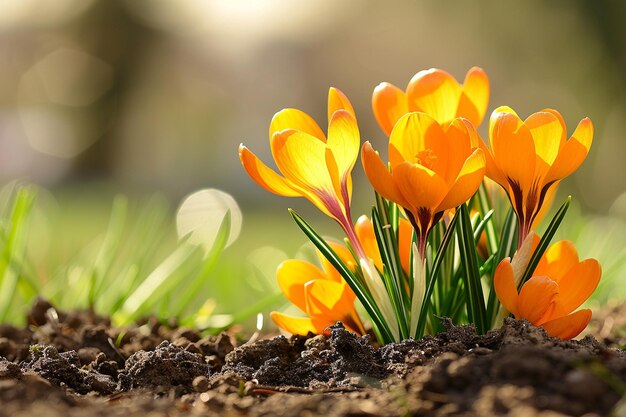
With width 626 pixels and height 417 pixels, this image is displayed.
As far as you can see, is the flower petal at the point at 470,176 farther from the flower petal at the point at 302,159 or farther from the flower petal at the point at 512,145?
the flower petal at the point at 302,159

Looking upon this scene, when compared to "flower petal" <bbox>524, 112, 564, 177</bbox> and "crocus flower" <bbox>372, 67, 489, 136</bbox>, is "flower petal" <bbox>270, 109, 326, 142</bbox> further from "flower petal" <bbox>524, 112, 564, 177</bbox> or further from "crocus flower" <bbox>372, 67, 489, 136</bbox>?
"flower petal" <bbox>524, 112, 564, 177</bbox>

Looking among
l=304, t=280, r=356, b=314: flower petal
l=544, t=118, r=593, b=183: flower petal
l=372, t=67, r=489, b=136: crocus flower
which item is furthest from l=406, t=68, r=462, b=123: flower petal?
l=304, t=280, r=356, b=314: flower petal

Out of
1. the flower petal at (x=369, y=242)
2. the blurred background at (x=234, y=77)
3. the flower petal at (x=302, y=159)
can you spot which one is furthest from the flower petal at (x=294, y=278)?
the blurred background at (x=234, y=77)

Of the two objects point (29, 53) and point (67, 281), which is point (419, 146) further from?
point (29, 53)

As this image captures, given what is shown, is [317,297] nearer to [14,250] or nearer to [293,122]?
[293,122]

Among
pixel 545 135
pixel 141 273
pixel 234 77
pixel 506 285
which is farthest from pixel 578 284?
pixel 234 77

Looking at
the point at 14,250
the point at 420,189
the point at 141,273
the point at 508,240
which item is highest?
the point at 420,189

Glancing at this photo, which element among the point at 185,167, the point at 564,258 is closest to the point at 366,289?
the point at 564,258

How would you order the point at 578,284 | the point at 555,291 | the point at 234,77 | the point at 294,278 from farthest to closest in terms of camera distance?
the point at 234,77
the point at 294,278
the point at 578,284
the point at 555,291
